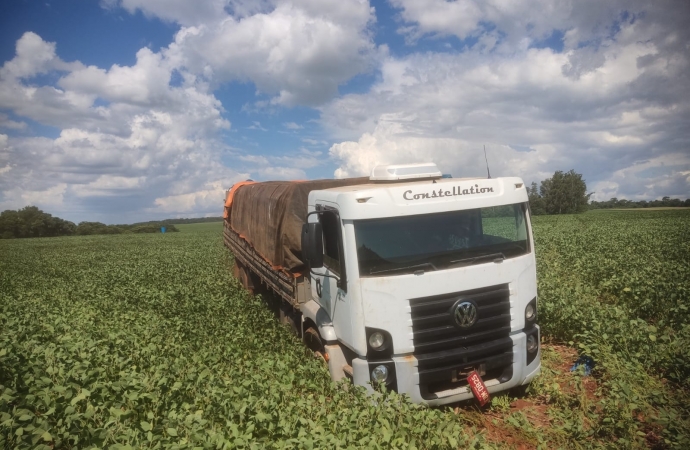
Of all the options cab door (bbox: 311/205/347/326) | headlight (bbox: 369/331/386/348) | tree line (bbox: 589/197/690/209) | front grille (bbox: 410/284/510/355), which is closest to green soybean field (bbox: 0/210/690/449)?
headlight (bbox: 369/331/386/348)

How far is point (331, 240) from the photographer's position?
611 centimetres

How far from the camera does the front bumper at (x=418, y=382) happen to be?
5379 mm

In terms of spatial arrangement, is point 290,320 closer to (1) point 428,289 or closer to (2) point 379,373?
(2) point 379,373

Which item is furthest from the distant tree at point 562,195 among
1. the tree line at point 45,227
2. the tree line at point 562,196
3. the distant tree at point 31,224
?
the distant tree at point 31,224

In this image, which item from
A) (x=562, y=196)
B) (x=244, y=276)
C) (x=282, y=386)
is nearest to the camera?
(x=282, y=386)

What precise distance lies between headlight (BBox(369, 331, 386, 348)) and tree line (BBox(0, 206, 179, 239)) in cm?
7946

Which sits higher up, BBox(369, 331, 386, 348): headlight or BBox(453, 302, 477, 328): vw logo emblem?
BBox(453, 302, 477, 328): vw logo emblem

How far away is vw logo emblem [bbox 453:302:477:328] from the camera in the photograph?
5504 millimetres

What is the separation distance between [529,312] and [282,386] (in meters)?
3.43

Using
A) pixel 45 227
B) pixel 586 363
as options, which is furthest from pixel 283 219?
pixel 45 227

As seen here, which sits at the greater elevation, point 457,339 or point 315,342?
point 457,339

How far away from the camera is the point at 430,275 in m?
5.39

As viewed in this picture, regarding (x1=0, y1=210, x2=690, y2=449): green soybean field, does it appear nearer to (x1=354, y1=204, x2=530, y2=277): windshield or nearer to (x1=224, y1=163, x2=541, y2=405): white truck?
(x1=224, y1=163, x2=541, y2=405): white truck

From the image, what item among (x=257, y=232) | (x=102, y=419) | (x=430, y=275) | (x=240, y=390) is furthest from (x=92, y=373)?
(x=257, y=232)
